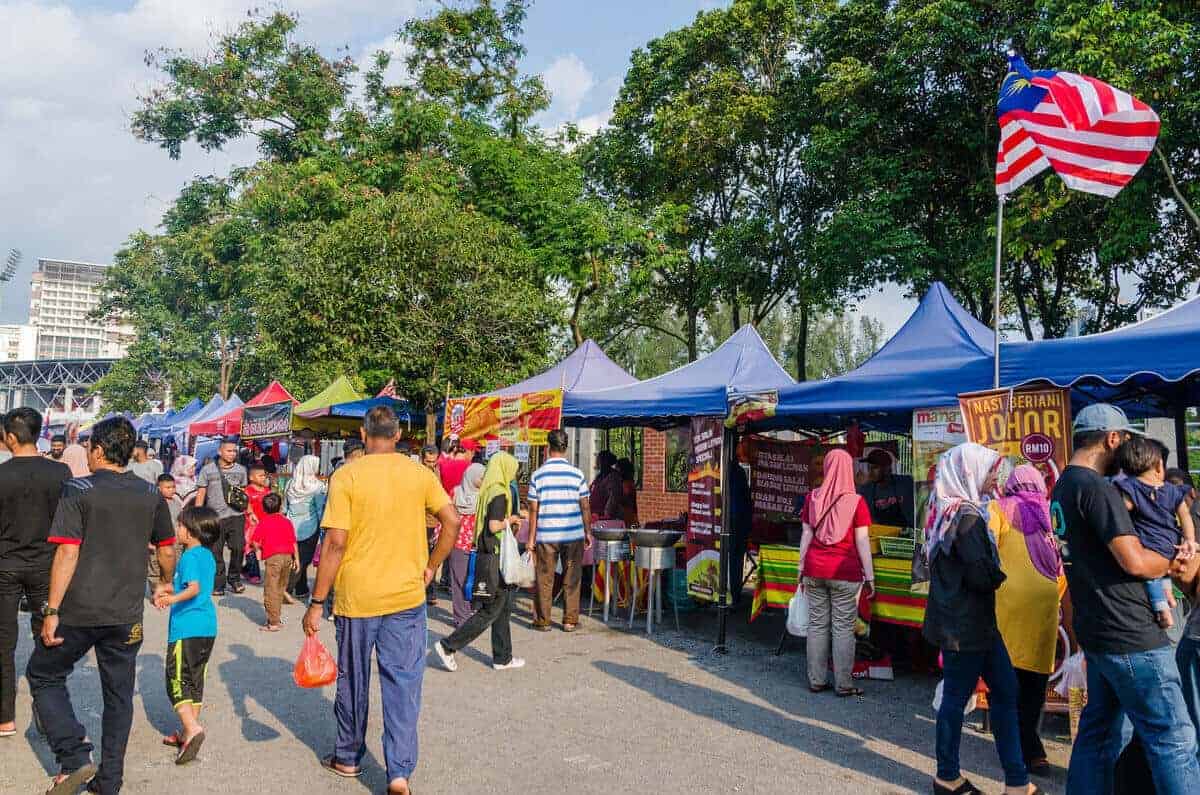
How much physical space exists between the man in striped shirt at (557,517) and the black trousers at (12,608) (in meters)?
4.16

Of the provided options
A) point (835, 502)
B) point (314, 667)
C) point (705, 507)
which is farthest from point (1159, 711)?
point (705, 507)

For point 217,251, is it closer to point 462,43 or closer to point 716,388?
point 462,43

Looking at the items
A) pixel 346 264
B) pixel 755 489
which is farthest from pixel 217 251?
pixel 755 489

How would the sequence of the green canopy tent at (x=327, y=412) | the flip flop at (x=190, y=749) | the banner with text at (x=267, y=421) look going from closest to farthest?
the flip flop at (x=190, y=749) < the green canopy tent at (x=327, y=412) < the banner with text at (x=267, y=421)

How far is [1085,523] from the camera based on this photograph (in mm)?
3564

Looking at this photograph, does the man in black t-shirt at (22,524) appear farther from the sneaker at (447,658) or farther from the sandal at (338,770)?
the sneaker at (447,658)

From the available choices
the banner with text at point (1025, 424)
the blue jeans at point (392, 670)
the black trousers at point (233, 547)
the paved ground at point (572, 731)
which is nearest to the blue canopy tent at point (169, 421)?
the black trousers at point (233, 547)

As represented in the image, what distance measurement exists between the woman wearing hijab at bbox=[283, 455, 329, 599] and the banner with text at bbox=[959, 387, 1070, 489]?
7.03 m

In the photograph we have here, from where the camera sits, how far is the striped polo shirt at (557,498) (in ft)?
27.7

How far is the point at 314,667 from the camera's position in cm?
438

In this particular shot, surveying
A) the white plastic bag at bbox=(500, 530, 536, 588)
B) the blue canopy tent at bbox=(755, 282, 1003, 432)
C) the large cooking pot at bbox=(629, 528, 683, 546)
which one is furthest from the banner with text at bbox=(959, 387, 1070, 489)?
the large cooking pot at bbox=(629, 528, 683, 546)

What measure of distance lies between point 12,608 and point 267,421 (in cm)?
1128

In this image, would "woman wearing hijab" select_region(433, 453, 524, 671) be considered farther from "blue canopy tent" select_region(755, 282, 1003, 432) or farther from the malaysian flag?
the malaysian flag

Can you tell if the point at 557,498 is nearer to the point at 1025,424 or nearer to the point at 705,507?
the point at 705,507
